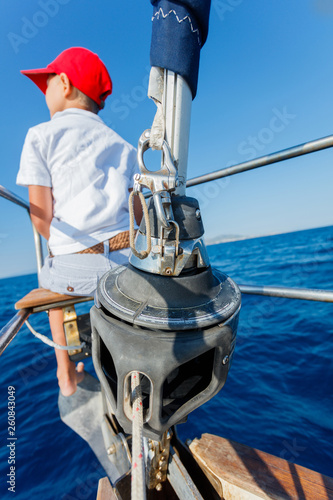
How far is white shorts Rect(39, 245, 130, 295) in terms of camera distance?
1.42m

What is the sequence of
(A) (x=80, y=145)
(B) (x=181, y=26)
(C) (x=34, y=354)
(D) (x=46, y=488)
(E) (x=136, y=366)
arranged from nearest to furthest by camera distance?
(E) (x=136, y=366) < (B) (x=181, y=26) < (A) (x=80, y=145) < (D) (x=46, y=488) < (C) (x=34, y=354)

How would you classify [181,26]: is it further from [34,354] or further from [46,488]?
[34,354]

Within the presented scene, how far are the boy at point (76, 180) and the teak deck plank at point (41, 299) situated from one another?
39 millimetres

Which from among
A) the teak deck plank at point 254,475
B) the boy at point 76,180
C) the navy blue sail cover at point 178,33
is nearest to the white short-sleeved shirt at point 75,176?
the boy at point 76,180

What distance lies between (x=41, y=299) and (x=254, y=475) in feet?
4.30

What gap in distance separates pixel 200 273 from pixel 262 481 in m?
0.91

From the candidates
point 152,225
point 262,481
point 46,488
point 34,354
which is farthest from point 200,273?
point 34,354

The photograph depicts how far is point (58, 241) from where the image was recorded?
1435mm

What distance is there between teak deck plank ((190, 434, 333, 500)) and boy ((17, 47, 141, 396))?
1.00 meters

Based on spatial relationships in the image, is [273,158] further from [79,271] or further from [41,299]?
[41,299]

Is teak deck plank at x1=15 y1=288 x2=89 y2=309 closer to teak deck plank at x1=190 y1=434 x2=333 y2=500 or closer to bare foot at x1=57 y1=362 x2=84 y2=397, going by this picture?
bare foot at x1=57 y1=362 x2=84 y2=397

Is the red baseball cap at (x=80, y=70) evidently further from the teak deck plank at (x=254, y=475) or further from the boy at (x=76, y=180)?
the teak deck plank at (x=254, y=475)

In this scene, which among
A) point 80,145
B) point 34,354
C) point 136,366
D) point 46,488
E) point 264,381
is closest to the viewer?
point 136,366

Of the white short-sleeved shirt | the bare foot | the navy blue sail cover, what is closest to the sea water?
the bare foot
